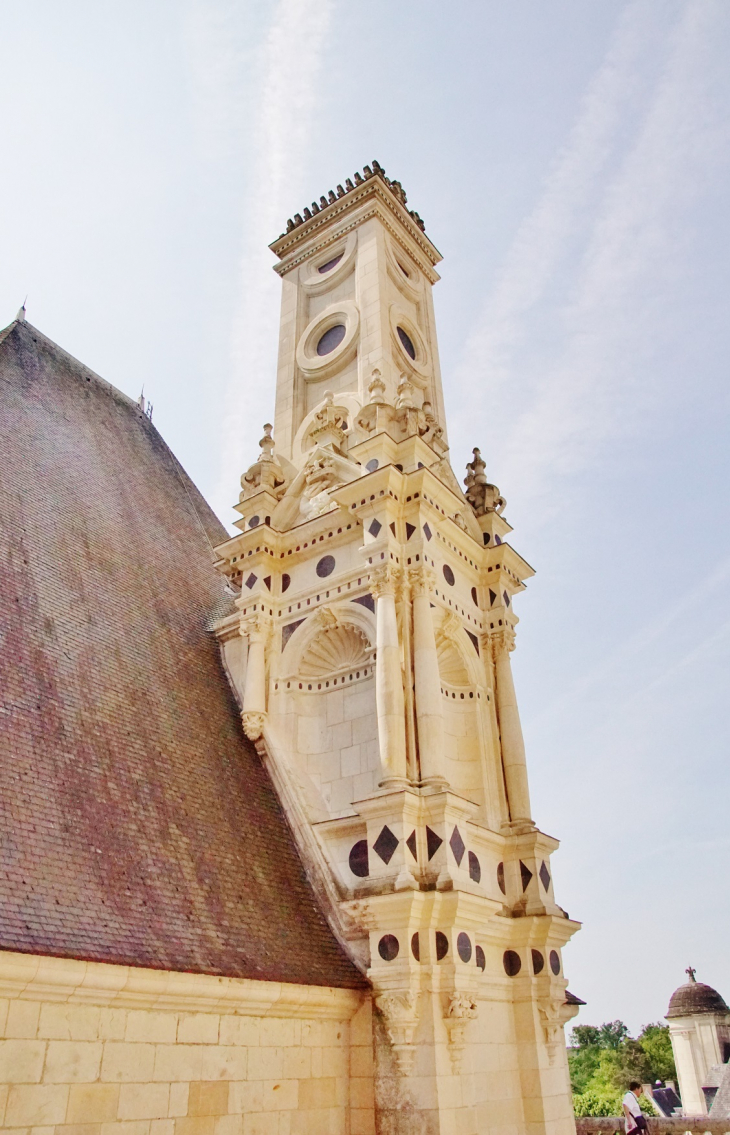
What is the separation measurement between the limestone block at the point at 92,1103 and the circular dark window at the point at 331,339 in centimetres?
1330

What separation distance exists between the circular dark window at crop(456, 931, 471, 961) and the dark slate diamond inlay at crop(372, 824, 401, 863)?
1213mm

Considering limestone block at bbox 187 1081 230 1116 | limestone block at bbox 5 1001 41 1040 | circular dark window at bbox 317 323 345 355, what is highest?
circular dark window at bbox 317 323 345 355

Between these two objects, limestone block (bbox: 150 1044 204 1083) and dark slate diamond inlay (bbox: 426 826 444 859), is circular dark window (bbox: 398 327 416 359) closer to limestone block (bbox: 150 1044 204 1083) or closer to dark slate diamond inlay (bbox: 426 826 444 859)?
dark slate diamond inlay (bbox: 426 826 444 859)

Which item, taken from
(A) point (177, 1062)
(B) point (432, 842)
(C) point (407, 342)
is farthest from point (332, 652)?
(C) point (407, 342)

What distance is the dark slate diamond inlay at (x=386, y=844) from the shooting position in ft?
33.2

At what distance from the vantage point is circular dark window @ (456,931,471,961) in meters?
9.73

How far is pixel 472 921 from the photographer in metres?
10.1

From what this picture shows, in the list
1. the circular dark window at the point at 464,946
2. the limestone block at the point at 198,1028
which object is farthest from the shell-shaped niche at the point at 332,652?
the limestone block at the point at 198,1028

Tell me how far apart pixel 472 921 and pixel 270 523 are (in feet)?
23.3

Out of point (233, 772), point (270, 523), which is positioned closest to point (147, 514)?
point (270, 523)

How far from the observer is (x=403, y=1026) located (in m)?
9.30

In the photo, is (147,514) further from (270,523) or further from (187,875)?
(187,875)

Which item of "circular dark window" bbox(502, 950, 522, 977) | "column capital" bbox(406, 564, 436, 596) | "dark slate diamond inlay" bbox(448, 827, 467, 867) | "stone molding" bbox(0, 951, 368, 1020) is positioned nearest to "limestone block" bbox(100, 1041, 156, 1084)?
"stone molding" bbox(0, 951, 368, 1020)

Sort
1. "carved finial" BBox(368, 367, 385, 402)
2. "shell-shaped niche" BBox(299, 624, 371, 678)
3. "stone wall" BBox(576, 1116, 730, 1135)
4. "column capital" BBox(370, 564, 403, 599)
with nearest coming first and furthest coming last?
"column capital" BBox(370, 564, 403, 599) → "shell-shaped niche" BBox(299, 624, 371, 678) → "carved finial" BBox(368, 367, 385, 402) → "stone wall" BBox(576, 1116, 730, 1135)
